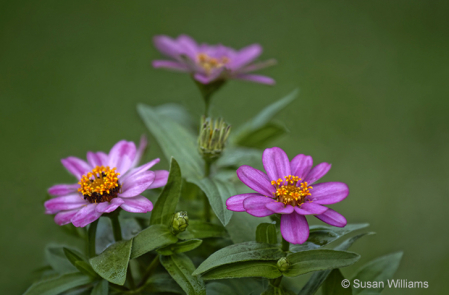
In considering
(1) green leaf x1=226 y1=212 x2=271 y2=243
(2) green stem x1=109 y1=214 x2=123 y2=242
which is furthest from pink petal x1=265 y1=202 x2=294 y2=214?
(2) green stem x1=109 y1=214 x2=123 y2=242

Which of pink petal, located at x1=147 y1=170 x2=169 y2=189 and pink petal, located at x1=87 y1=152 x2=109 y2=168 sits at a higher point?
A: pink petal, located at x1=87 y1=152 x2=109 y2=168

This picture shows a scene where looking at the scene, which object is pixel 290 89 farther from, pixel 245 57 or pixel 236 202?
pixel 236 202

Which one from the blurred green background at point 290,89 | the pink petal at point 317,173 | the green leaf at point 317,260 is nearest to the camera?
the green leaf at point 317,260

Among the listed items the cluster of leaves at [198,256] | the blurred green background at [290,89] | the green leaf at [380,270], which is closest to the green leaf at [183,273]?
the cluster of leaves at [198,256]

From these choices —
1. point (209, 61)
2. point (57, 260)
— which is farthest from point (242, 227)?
point (209, 61)

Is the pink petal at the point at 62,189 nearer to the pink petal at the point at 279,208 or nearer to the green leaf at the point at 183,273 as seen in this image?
the green leaf at the point at 183,273

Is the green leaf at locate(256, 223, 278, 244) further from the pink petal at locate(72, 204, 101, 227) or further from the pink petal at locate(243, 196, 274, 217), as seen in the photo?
the pink petal at locate(72, 204, 101, 227)
